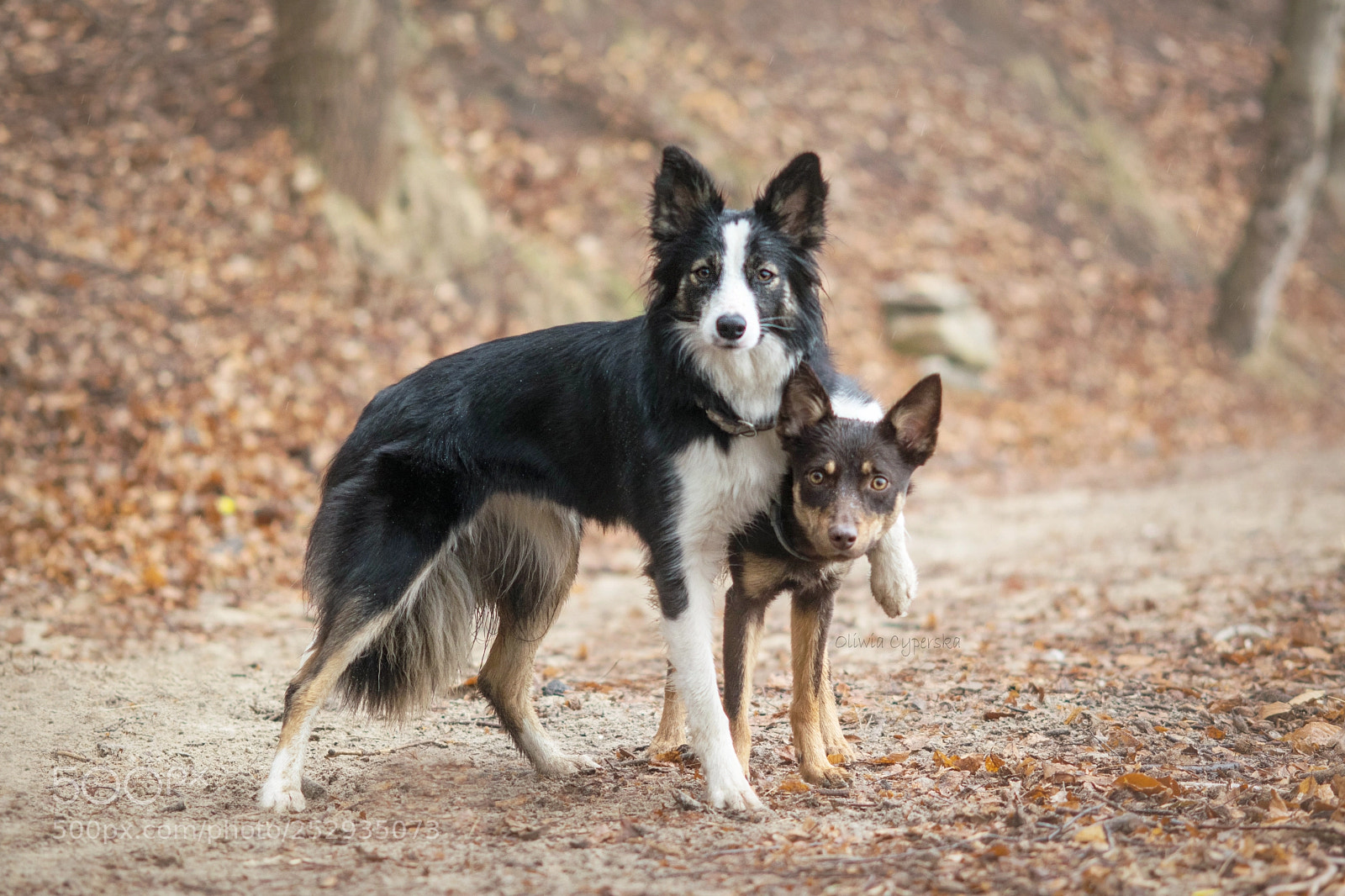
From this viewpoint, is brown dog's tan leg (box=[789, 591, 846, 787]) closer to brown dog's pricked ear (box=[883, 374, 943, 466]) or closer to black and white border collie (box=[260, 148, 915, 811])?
black and white border collie (box=[260, 148, 915, 811])

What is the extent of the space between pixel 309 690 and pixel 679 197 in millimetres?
2459

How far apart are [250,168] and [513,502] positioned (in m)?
6.98

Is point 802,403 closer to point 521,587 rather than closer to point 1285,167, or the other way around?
point 521,587

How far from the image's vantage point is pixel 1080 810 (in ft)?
12.2

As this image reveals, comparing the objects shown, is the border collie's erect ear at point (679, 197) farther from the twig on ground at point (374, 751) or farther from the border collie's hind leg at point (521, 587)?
the twig on ground at point (374, 751)

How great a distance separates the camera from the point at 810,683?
14.1ft

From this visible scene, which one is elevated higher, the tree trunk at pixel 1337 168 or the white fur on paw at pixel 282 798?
the tree trunk at pixel 1337 168

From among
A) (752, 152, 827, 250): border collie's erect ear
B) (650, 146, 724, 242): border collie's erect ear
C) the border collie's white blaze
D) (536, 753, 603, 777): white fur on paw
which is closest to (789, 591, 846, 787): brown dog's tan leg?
(536, 753, 603, 777): white fur on paw

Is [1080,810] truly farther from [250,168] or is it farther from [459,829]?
[250,168]

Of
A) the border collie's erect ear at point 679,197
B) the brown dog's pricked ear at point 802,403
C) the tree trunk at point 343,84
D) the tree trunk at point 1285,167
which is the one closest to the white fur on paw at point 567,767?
the brown dog's pricked ear at point 802,403

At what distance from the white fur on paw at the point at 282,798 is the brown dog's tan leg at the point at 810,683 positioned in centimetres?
195

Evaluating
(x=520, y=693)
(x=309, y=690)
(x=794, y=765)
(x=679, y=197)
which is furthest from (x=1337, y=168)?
(x=309, y=690)

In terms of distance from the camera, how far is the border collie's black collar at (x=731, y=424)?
13.7 ft

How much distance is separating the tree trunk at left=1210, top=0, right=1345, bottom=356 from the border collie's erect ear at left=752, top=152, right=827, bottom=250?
12587 mm
